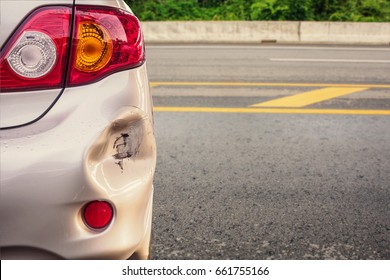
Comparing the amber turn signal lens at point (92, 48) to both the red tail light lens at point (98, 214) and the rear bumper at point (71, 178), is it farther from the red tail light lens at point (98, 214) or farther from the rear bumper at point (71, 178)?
the red tail light lens at point (98, 214)

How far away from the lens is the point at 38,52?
61.4 inches

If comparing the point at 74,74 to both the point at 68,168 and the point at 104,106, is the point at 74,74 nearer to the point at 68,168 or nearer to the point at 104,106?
the point at 104,106

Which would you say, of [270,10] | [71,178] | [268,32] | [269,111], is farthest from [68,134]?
[270,10]

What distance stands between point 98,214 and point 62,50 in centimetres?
50

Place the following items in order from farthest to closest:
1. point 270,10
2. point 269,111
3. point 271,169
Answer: point 270,10, point 269,111, point 271,169

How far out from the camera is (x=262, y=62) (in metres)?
9.52

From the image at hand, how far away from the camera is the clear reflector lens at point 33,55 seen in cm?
153

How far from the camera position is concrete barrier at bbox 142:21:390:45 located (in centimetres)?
1384

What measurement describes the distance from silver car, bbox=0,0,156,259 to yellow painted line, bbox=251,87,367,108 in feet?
14.3

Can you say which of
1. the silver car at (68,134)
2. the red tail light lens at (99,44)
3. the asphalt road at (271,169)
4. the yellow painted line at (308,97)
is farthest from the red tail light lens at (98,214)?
the yellow painted line at (308,97)

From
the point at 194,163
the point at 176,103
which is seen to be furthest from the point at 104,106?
the point at 176,103

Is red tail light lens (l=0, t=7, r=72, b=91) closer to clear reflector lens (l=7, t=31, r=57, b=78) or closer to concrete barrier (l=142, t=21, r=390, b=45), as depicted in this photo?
clear reflector lens (l=7, t=31, r=57, b=78)

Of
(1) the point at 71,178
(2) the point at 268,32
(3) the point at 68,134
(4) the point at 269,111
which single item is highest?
(3) the point at 68,134

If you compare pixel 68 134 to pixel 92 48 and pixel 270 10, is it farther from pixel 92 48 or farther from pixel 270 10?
pixel 270 10
